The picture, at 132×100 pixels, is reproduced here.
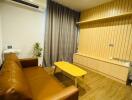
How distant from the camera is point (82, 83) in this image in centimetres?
252

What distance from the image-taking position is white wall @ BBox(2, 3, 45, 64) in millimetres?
2471

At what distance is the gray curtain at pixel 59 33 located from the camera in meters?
3.38

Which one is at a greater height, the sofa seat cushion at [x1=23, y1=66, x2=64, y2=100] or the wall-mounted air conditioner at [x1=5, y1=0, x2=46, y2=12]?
the wall-mounted air conditioner at [x1=5, y1=0, x2=46, y2=12]

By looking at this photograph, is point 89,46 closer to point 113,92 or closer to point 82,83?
point 82,83

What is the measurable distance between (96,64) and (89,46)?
2.92 ft

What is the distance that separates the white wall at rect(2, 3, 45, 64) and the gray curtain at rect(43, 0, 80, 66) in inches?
13.1

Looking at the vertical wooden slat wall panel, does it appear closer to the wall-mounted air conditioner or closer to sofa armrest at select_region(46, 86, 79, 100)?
the wall-mounted air conditioner

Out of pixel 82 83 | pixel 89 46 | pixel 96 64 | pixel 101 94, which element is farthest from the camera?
pixel 89 46

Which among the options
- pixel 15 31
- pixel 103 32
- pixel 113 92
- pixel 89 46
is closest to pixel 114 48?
pixel 103 32

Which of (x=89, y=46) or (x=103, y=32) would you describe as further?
(x=89, y=46)

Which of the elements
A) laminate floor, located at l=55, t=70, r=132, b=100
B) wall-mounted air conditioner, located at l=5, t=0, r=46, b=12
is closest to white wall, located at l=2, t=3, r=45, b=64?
wall-mounted air conditioner, located at l=5, t=0, r=46, b=12

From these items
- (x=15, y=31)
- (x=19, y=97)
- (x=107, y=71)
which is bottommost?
(x=107, y=71)

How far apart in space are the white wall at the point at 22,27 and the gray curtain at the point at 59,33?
1.09 ft

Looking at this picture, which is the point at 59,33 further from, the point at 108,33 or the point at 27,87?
the point at 27,87
